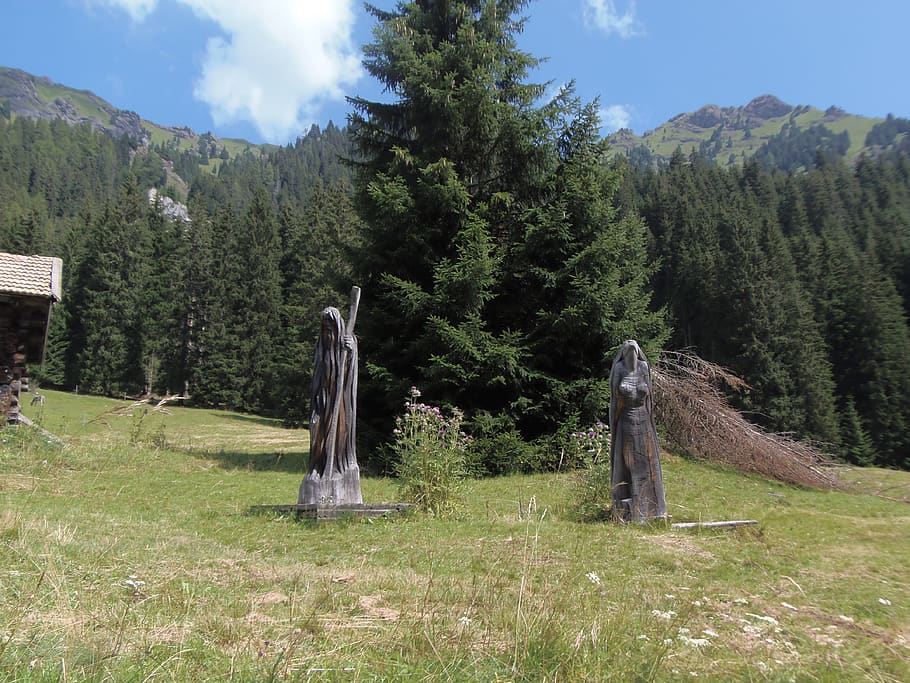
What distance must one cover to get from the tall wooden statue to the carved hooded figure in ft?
11.1

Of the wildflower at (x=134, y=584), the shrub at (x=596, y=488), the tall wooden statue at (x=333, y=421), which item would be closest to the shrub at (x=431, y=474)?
the tall wooden statue at (x=333, y=421)

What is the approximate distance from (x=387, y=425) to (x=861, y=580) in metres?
10.4

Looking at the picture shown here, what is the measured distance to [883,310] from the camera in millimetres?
39312

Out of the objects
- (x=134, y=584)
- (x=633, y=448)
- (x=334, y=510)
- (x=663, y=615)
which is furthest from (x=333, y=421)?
(x=663, y=615)

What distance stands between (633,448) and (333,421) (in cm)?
390

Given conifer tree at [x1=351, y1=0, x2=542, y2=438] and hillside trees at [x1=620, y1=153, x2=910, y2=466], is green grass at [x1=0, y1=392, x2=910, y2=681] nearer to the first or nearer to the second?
conifer tree at [x1=351, y1=0, x2=542, y2=438]

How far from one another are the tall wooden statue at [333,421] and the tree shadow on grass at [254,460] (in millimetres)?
4688

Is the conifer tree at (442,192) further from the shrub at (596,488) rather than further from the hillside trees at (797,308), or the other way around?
the hillside trees at (797,308)

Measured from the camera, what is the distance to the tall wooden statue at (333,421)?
7.16 m

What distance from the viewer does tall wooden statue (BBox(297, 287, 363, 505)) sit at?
23.5 feet

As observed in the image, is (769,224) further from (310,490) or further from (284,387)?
(310,490)

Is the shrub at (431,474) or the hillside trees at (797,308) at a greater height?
the hillside trees at (797,308)

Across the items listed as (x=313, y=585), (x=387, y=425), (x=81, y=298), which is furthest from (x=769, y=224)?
(x=81, y=298)

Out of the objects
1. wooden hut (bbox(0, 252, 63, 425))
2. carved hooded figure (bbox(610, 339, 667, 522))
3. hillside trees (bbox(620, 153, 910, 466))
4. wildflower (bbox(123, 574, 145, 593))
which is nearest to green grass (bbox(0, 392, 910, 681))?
wildflower (bbox(123, 574, 145, 593))
